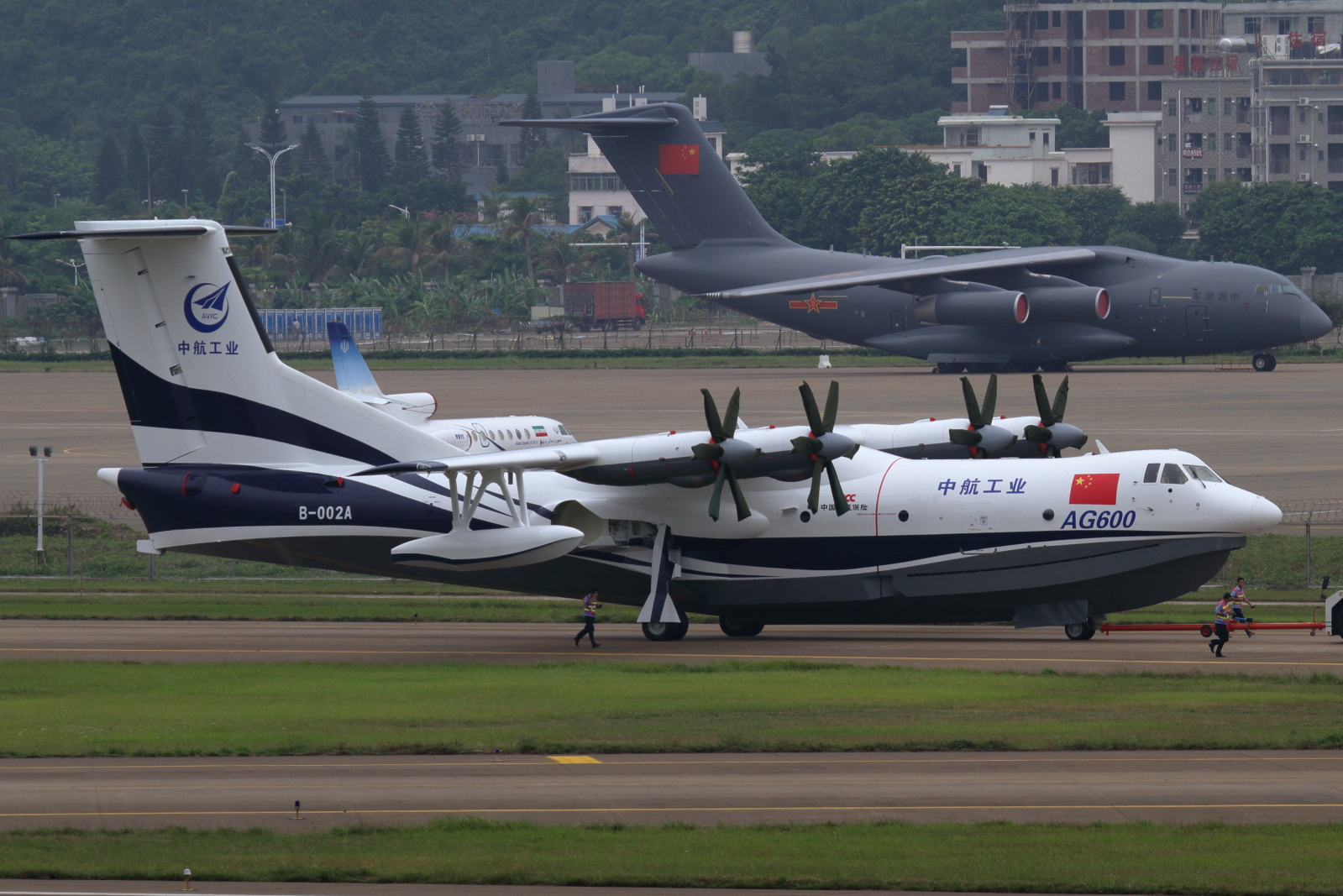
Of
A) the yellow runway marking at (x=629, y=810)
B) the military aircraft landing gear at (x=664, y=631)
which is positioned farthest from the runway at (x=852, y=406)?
the yellow runway marking at (x=629, y=810)

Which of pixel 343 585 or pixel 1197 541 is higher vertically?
pixel 1197 541

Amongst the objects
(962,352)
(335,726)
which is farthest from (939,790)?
(962,352)

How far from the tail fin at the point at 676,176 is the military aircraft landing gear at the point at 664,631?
43536 mm

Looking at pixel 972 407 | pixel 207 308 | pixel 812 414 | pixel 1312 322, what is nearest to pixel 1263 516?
pixel 972 407

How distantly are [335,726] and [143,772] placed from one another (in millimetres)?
2972

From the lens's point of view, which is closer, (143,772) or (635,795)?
(635,795)

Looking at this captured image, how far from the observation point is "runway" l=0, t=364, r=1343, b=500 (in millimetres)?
51594

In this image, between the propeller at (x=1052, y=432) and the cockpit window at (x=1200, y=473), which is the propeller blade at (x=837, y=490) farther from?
the propeller at (x=1052, y=432)

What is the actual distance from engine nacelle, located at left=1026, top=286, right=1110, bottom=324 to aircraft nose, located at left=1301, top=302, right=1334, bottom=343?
8126 mm

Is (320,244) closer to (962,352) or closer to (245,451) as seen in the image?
(962,352)

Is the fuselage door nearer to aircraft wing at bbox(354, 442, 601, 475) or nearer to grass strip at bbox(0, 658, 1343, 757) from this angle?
aircraft wing at bbox(354, 442, 601, 475)

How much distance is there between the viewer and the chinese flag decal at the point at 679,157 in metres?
74.9

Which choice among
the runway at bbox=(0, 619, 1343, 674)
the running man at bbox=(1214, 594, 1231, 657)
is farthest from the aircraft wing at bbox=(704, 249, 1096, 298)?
the running man at bbox=(1214, 594, 1231, 657)

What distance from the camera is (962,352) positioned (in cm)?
7594
